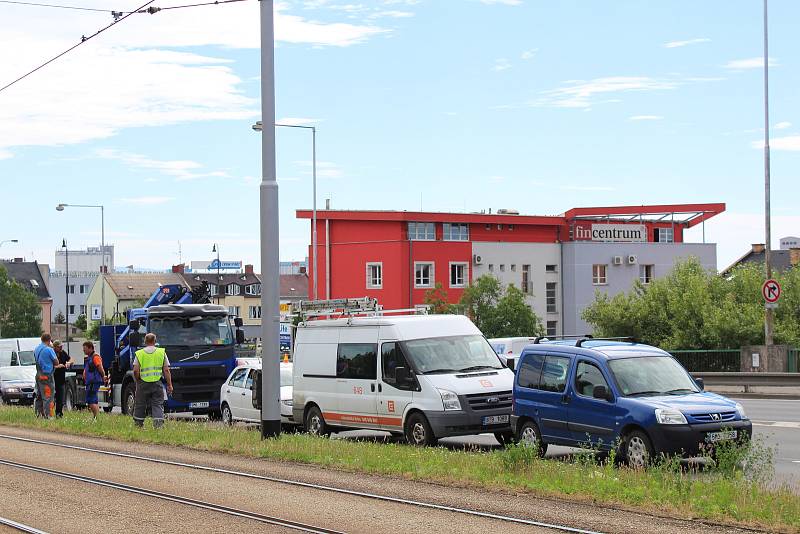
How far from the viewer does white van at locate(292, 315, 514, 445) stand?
18.8 meters

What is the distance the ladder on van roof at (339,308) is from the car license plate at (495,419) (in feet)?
14.2

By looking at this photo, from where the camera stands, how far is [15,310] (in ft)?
352

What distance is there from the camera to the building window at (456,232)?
88.1 metres

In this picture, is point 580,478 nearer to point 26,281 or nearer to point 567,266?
point 567,266

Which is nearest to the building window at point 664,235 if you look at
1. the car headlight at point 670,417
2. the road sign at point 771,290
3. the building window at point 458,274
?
the building window at point 458,274

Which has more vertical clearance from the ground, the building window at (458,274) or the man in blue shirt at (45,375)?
the building window at (458,274)

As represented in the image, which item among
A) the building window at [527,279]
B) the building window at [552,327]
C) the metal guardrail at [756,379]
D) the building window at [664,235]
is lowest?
the metal guardrail at [756,379]

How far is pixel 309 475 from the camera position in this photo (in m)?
15.0

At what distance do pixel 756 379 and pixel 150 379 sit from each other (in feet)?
65.5

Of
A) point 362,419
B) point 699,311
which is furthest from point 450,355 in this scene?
point 699,311

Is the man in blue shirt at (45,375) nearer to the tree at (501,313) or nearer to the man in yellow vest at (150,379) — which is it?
the man in yellow vest at (150,379)

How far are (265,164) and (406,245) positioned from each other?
209 ft

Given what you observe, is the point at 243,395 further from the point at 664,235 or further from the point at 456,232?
the point at 664,235

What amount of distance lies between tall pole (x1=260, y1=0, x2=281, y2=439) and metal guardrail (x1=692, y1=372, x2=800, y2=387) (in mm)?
19915
